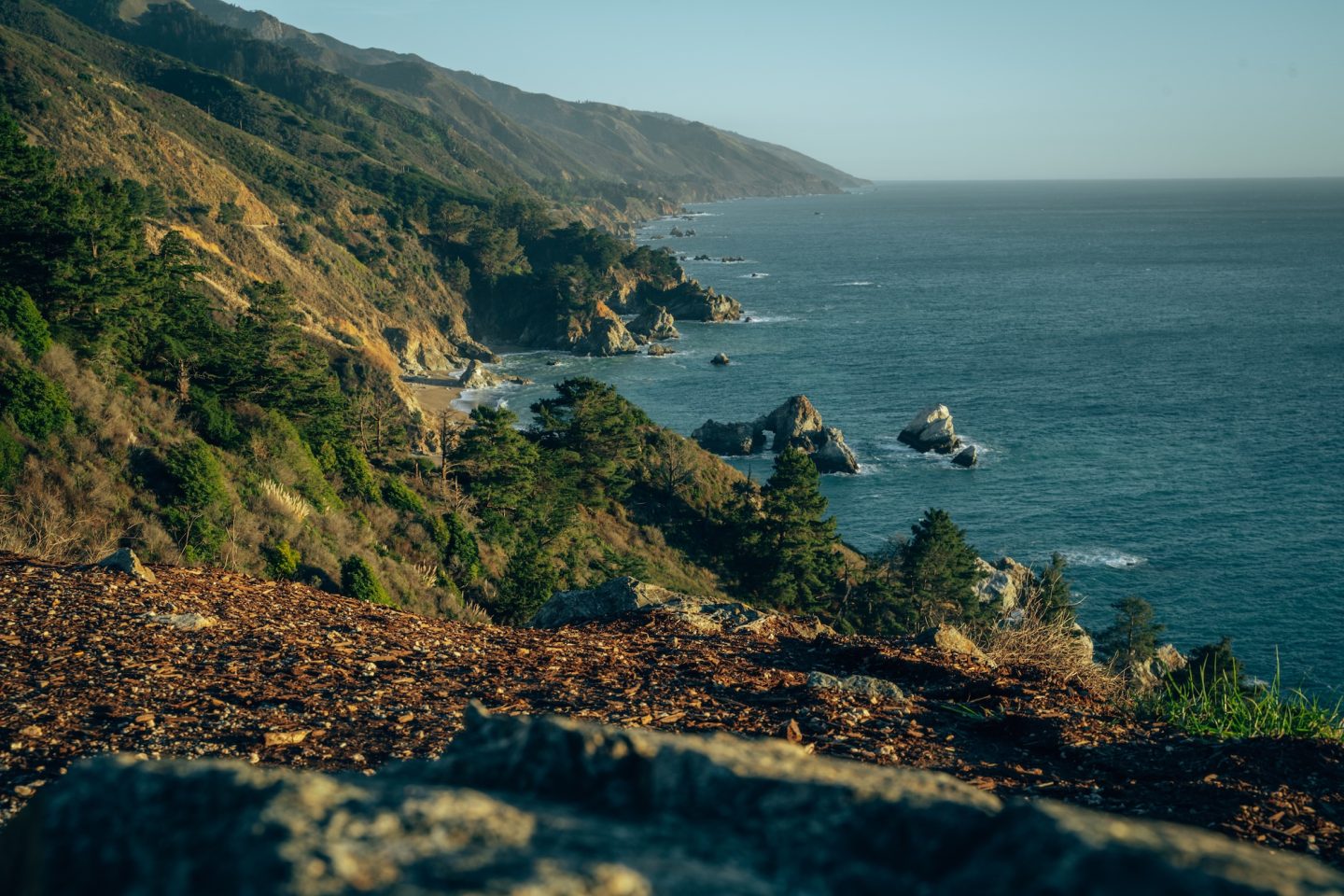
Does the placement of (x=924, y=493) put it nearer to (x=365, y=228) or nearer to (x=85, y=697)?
(x=85, y=697)

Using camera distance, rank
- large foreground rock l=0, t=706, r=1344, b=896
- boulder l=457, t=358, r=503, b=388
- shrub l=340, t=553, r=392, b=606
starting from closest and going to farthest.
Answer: large foreground rock l=0, t=706, r=1344, b=896 → shrub l=340, t=553, r=392, b=606 → boulder l=457, t=358, r=503, b=388

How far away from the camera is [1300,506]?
180 ft

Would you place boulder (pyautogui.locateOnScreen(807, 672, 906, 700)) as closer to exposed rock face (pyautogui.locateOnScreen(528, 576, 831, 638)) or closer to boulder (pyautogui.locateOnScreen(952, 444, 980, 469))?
exposed rock face (pyautogui.locateOnScreen(528, 576, 831, 638))

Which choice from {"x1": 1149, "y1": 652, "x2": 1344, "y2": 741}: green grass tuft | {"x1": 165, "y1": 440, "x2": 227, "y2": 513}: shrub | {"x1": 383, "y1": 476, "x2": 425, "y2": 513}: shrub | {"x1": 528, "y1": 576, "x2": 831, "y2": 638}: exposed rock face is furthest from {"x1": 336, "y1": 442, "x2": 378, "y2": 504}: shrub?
{"x1": 1149, "y1": 652, "x2": 1344, "y2": 741}: green grass tuft

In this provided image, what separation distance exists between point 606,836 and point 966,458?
66941 mm

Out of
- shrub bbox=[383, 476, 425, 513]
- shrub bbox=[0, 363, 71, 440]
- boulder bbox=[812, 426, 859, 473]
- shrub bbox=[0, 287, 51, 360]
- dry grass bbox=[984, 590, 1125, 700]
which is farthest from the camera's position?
boulder bbox=[812, 426, 859, 473]

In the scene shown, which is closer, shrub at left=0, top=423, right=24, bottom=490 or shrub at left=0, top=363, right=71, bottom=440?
shrub at left=0, top=423, right=24, bottom=490

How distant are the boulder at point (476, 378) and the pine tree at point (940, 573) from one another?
58188mm

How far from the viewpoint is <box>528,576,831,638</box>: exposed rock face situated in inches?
482

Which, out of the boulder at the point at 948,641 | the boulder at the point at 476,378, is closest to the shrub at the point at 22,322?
the boulder at the point at 948,641

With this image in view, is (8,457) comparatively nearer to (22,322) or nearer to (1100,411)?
(22,322)

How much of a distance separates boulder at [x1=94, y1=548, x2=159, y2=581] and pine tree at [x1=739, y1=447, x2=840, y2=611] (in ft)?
107

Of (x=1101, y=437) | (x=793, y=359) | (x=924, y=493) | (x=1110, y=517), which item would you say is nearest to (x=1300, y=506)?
(x=1110, y=517)

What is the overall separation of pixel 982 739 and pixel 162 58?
578 feet
